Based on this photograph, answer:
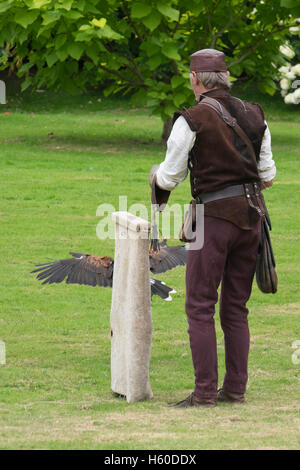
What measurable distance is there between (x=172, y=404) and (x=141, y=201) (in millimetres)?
8270

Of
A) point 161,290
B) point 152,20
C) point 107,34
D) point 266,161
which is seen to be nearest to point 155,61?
point 152,20

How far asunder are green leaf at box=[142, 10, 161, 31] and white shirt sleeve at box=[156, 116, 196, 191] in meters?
12.1

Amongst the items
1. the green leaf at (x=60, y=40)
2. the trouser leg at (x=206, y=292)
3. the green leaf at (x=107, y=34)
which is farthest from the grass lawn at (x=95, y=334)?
the green leaf at (x=107, y=34)

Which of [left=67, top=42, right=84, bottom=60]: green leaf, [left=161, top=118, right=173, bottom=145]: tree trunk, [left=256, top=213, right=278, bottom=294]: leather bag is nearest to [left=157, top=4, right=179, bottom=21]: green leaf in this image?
[left=67, top=42, right=84, bottom=60]: green leaf

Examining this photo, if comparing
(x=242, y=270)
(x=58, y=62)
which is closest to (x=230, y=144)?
(x=242, y=270)

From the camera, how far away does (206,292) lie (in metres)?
5.54

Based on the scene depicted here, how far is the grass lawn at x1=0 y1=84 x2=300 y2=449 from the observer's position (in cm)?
495

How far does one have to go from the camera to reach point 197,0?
17.9 meters

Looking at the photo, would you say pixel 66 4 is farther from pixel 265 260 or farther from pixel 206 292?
pixel 206 292

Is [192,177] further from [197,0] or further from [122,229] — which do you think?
[197,0]

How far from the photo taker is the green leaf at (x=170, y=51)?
685 inches

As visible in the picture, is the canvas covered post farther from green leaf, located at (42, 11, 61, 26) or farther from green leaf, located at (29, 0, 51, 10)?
green leaf, located at (29, 0, 51, 10)

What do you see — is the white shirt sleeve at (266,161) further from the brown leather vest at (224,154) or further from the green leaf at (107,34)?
the green leaf at (107,34)

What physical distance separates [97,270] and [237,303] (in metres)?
1.53
